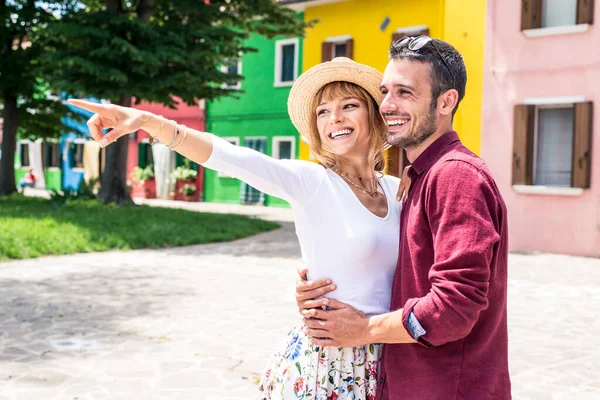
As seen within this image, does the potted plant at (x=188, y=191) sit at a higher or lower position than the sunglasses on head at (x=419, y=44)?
lower

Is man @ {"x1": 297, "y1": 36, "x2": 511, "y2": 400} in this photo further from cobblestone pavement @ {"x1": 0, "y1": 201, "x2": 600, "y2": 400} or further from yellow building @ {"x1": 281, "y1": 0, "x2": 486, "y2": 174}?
yellow building @ {"x1": 281, "y1": 0, "x2": 486, "y2": 174}

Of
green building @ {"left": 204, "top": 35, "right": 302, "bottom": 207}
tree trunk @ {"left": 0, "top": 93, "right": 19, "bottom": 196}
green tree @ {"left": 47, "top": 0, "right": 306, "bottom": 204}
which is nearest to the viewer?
green tree @ {"left": 47, "top": 0, "right": 306, "bottom": 204}

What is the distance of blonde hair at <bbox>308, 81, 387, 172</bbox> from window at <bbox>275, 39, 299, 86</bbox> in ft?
73.9

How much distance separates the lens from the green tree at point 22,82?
66.6 ft

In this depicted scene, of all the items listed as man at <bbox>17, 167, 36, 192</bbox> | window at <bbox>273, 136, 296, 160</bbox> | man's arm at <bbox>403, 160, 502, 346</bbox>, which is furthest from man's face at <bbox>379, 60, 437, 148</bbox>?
man at <bbox>17, 167, 36, 192</bbox>

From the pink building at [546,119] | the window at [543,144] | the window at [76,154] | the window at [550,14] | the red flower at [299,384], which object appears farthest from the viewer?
the window at [76,154]

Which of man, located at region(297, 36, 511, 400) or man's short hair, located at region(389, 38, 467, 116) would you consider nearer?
man, located at region(297, 36, 511, 400)

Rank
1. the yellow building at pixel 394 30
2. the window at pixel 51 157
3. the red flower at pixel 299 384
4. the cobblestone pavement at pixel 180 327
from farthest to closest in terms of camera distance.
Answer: the window at pixel 51 157, the yellow building at pixel 394 30, the cobblestone pavement at pixel 180 327, the red flower at pixel 299 384

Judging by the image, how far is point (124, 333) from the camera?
20.4 ft

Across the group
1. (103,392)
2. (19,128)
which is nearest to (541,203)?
(103,392)

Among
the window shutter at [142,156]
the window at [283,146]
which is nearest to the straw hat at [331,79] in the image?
the window at [283,146]

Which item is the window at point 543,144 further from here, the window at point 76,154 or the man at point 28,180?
the man at point 28,180

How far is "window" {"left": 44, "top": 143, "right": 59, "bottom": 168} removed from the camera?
1423 inches

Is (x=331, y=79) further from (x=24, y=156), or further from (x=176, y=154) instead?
(x=24, y=156)
